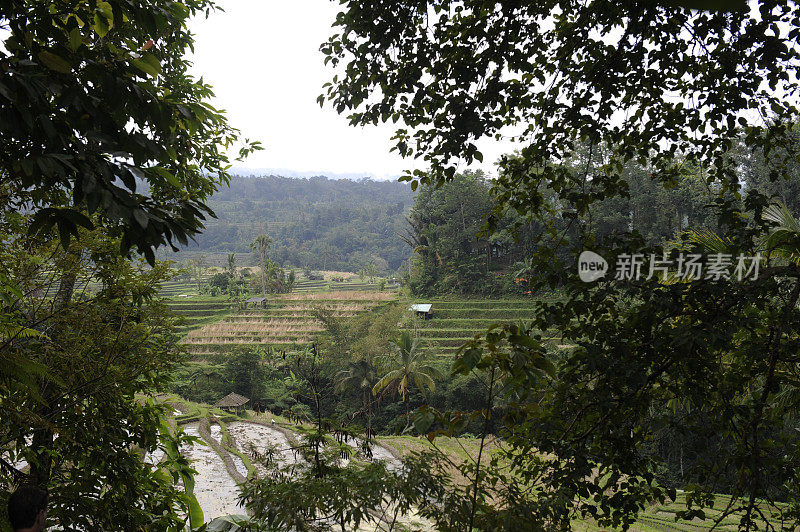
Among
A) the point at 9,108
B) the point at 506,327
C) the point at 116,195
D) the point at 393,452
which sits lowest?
the point at 393,452

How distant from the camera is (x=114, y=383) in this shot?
212 cm

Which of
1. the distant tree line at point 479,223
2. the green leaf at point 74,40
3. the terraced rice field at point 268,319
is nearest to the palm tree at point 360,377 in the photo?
the terraced rice field at point 268,319

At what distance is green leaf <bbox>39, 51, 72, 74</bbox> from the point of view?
859 mm

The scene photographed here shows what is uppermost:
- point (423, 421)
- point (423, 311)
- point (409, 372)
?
point (423, 421)

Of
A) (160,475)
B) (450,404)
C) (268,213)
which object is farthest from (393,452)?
(268,213)

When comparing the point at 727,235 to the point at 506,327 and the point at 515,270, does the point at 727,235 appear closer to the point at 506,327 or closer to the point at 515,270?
the point at 506,327

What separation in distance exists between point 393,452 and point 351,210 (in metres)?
64.2

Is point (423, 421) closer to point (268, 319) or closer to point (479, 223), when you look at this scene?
point (479, 223)

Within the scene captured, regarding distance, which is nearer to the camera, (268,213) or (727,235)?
(727,235)

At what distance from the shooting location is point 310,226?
228 ft

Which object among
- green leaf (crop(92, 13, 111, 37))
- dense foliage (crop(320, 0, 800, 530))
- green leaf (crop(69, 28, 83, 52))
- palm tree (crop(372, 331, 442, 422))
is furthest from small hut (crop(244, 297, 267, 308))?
green leaf (crop(69, 28, 83, 52))

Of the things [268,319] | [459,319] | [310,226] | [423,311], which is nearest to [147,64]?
[459,319]

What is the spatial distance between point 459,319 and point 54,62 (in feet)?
72.6

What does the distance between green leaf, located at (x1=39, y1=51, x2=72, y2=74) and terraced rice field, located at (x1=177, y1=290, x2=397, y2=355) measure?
67.3ft
